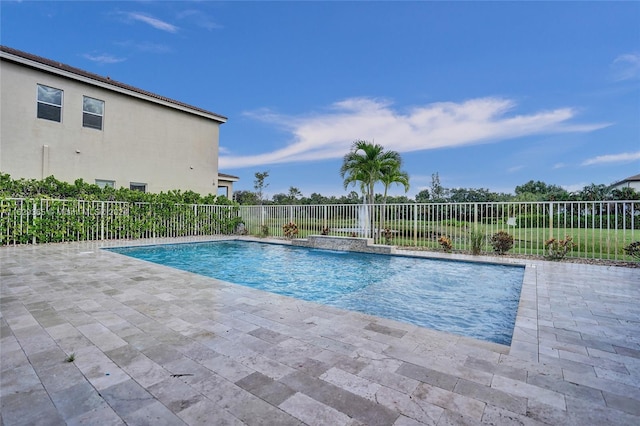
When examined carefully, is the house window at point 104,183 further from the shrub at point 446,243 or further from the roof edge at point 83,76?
the shrub at point 446,243

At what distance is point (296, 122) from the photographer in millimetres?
18078

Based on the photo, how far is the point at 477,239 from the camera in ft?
30.6

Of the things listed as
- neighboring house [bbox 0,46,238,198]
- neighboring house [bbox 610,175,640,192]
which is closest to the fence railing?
neighboring house [bbox 0,46,238,198]

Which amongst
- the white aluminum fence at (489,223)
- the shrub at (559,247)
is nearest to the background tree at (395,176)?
the white aluminum fence at (489,223)

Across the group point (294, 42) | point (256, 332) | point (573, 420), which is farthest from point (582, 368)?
point (294, 42)

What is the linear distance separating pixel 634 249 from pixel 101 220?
54.9ft

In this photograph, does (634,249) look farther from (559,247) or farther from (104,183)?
(104,183)

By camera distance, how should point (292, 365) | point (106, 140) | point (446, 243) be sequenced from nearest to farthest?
point (292, 365) → point (446, 243) → point (106, 140)

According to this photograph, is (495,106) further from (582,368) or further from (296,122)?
(582,368)

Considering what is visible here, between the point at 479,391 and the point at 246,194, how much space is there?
Answer: 122 ft

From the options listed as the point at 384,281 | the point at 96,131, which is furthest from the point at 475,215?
the point at 96,131

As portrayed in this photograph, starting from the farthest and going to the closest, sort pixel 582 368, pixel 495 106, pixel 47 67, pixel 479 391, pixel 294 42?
pixel 495 106, pixel 294 42, pixel 47 67, pixel 582 368, pixel 479 391

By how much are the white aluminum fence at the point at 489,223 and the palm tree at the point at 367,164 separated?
2.54 metres

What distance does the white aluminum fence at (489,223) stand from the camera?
8.16 m
